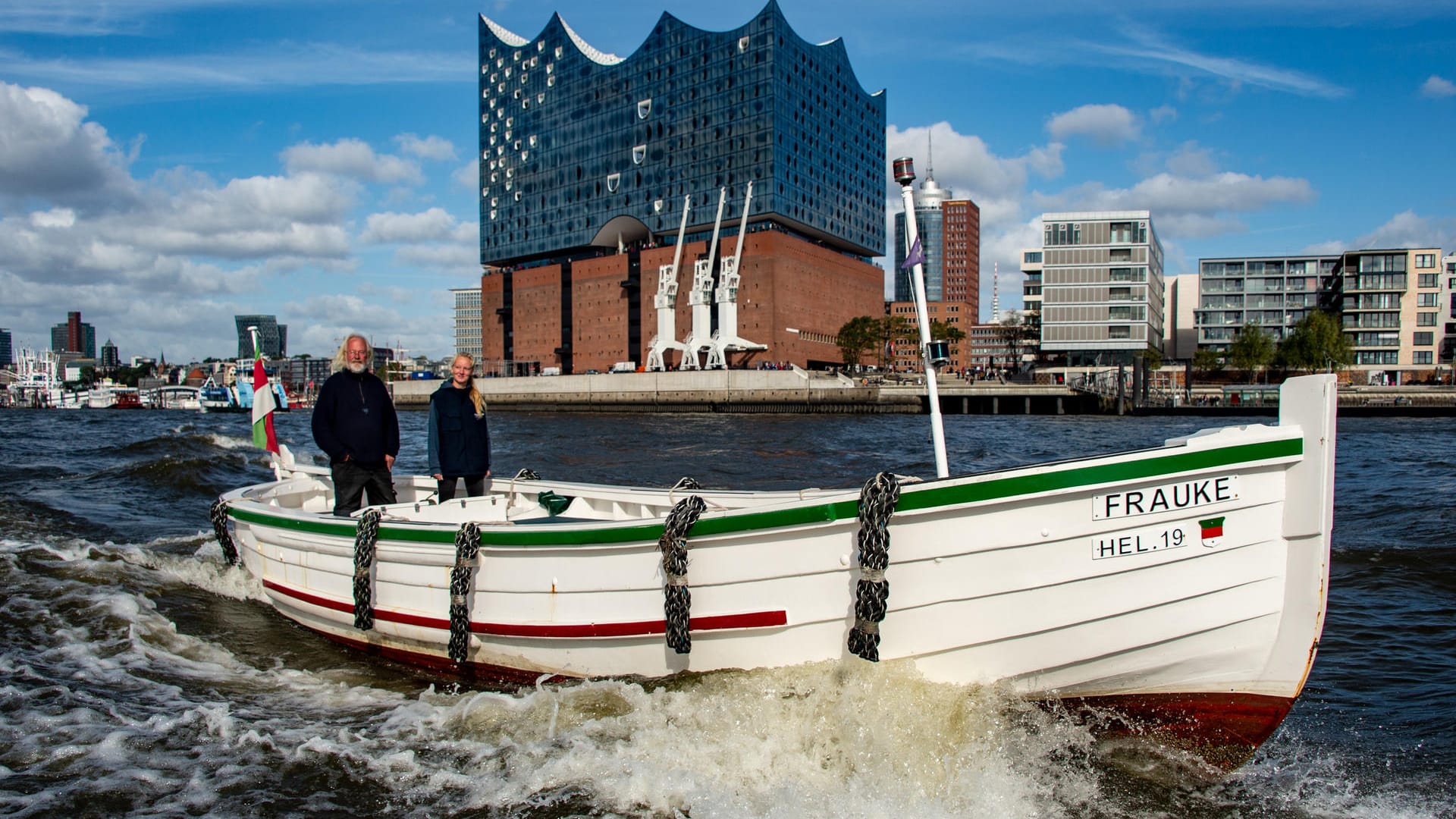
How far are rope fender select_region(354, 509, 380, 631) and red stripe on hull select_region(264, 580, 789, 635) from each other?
2.9 inches

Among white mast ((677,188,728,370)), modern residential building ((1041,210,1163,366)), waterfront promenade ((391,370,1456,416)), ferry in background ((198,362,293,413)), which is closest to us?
waterfront promenade ((391,370,1456,416))

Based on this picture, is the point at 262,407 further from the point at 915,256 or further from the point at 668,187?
the point at 668,187

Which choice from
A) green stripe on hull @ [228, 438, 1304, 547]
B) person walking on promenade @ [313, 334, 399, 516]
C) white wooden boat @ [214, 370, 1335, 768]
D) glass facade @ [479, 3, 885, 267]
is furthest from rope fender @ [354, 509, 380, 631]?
glass facade @ [479, 3, 885, 267]

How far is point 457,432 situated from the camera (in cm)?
688

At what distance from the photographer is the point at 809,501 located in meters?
4.41

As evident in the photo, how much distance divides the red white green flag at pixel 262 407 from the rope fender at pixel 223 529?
0.70 meters

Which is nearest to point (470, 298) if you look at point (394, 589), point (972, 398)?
point (972, 398)

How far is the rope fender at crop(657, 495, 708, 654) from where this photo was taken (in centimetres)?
449

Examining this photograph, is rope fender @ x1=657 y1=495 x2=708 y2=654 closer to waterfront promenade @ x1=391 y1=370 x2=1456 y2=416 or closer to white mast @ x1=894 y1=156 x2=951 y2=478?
white mast @ x1=894 y1=156 x2=951 y2=478

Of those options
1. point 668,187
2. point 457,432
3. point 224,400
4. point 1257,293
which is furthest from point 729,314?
point 457,432

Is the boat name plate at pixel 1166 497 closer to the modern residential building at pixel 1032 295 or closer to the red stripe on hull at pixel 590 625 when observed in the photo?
the red stripe on hull at pixel 590 625

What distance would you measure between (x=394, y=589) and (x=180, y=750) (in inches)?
57.2

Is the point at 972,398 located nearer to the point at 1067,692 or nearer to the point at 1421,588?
the point at 1421,588

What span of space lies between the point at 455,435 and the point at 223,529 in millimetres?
2527
